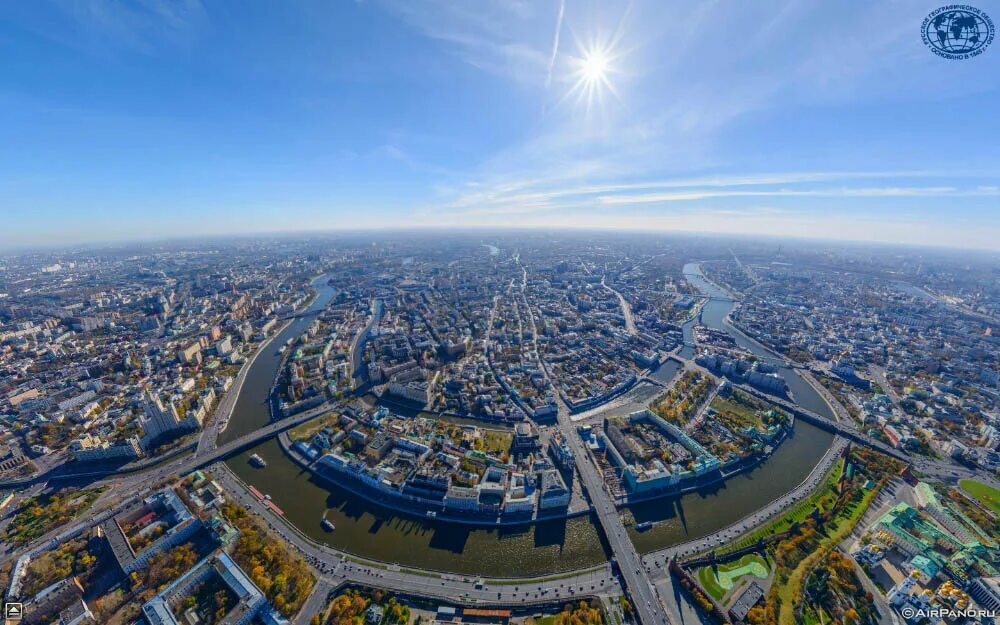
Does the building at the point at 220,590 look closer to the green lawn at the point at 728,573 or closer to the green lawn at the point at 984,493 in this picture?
the green lawn at the point at 728,573

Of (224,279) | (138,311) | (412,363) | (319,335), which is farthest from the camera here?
(224,279)

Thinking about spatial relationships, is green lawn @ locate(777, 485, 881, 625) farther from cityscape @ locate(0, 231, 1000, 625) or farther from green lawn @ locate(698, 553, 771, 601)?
green lawn @ locate(698, 553, 771, 601)

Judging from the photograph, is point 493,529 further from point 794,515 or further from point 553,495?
point 794,515

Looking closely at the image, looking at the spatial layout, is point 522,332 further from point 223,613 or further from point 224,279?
point 224,279

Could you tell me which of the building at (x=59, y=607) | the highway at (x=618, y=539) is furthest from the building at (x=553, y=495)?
the building at (x=59, y=607)

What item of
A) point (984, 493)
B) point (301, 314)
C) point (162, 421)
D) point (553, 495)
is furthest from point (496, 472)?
point (301, 314)

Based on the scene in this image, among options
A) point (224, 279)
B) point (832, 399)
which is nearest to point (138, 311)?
point (224, 279)
